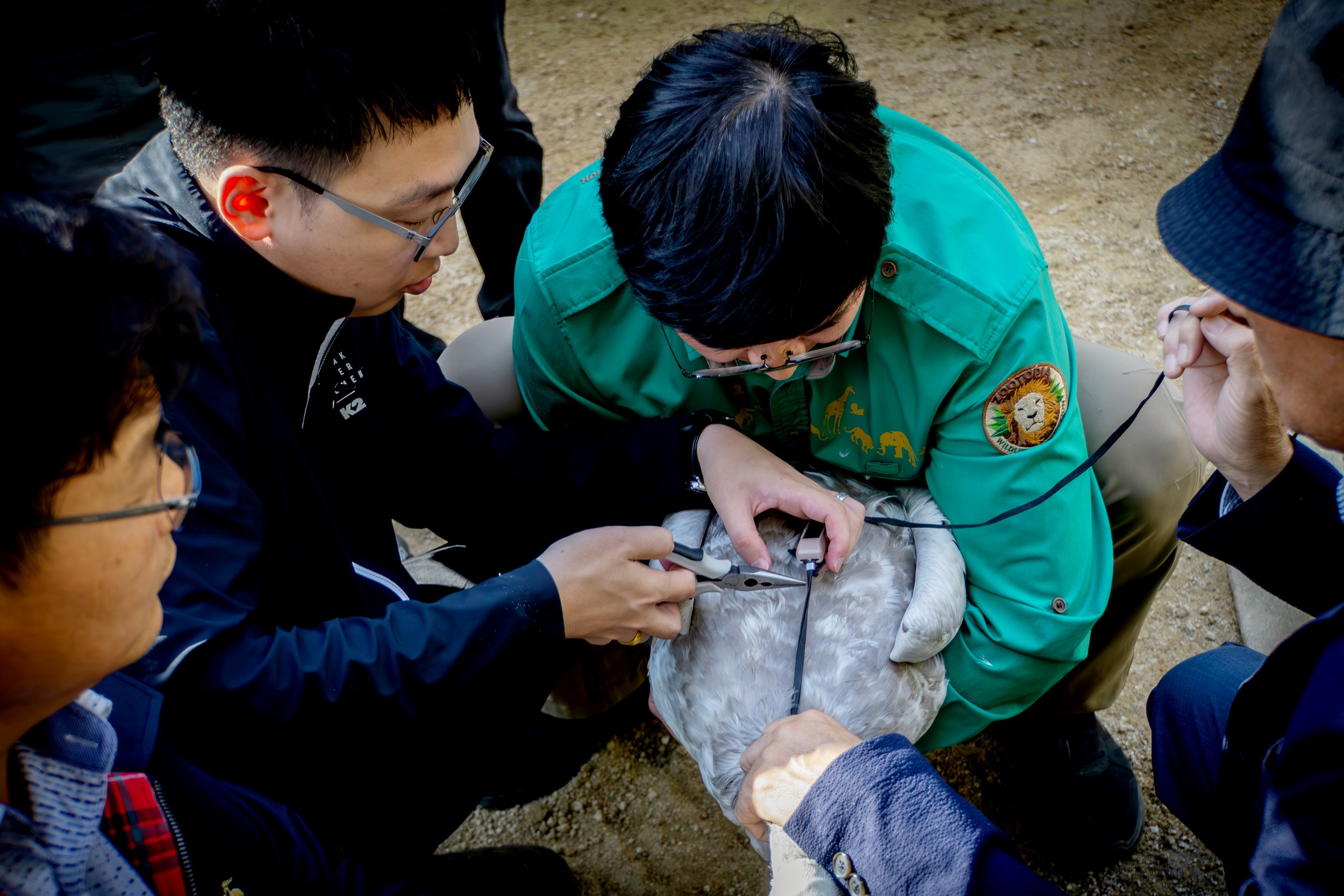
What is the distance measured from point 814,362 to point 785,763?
0.69 metres

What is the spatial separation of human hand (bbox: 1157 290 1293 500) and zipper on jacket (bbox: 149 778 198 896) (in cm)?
164

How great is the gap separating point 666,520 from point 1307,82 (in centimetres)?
125

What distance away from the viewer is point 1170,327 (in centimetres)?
149

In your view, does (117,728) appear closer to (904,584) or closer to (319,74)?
(319,74)

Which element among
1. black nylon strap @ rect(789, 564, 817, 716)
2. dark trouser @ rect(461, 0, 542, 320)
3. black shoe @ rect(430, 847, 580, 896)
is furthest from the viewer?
dark trouser @ rect(461, 0, 542, 320)

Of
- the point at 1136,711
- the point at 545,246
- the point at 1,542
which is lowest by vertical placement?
the point at 1136,711

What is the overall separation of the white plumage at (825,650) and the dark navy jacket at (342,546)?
10.2 inches

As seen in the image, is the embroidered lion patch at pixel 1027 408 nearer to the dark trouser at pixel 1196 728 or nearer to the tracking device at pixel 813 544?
the tracking device at pixel 813 544

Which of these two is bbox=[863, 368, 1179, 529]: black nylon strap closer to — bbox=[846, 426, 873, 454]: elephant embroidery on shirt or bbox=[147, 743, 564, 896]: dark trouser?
bbox=[846, 426, 873, 454]: elephant embroidery on shirt

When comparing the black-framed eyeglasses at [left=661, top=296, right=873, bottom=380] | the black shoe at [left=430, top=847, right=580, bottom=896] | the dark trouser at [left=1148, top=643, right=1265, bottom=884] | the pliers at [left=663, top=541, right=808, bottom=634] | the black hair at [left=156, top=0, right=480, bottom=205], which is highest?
the black hair at [left=156, top=0, right=480, bottom=205]

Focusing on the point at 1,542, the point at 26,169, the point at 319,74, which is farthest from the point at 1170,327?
the point at 26,169

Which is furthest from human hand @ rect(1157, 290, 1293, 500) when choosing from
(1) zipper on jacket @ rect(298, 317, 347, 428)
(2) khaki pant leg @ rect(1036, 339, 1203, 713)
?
(1) zipper on jacket @ rect(298, 317, 347, 428)

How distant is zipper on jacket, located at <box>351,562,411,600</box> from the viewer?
179 cm

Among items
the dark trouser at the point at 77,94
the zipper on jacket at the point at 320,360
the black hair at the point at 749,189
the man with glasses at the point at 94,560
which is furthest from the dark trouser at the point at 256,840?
the dark trouser at the point at 77,94
